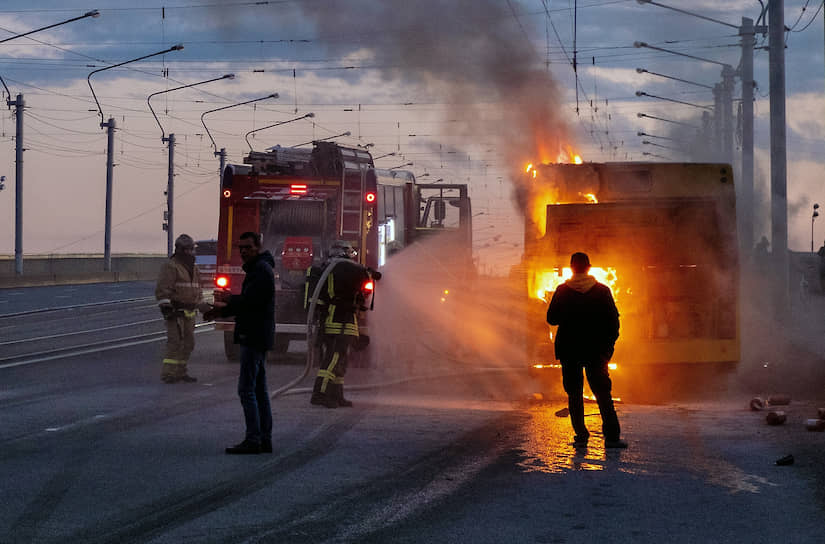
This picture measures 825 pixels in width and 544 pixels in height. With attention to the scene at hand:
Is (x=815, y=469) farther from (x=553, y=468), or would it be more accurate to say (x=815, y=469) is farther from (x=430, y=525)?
(x=430, y=525)

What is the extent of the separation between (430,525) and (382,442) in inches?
132

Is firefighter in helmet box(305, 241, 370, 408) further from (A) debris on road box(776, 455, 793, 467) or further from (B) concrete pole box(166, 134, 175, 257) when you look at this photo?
(B) concrete pole box(166, 134, 175, 257)

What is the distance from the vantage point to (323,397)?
1305 cm

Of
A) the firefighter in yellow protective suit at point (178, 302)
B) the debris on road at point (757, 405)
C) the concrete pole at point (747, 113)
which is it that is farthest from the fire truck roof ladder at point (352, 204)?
the concrete pole at point (747, 113)

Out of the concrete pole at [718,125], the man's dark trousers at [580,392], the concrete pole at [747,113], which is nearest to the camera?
the man's dark trousers at [580,392]

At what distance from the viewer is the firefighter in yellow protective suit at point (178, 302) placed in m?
15.6

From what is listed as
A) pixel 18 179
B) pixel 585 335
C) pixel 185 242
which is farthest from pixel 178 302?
pixel 18 179

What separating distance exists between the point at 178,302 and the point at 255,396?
19.6 ft

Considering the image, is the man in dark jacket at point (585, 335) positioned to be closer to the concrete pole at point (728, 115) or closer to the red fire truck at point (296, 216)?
the red fire truck at point (296, 216)

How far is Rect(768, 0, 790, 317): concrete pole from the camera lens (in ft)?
97.1

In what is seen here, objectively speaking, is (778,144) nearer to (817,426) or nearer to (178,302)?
(178,302)

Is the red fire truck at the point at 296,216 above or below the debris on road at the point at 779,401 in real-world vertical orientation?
above

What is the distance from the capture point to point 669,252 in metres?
15.1

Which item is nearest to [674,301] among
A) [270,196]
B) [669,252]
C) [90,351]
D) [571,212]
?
[669,252]
